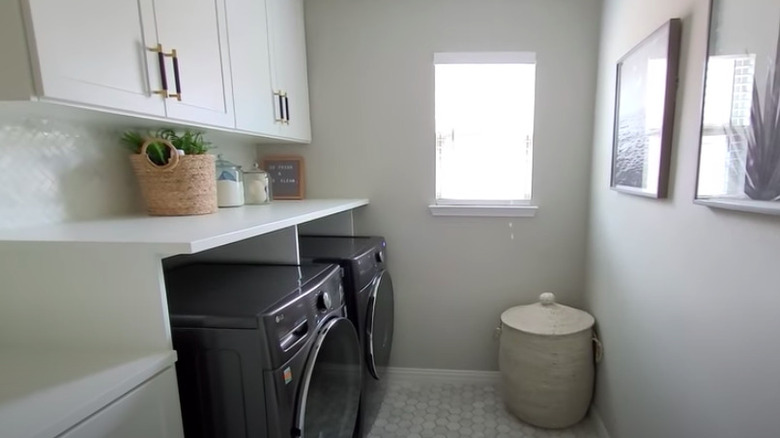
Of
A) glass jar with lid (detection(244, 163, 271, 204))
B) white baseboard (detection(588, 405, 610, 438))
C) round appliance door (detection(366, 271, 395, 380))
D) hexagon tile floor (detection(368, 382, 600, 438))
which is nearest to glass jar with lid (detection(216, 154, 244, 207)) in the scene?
glass jar with lid (detection(244, 163, 271, 204))

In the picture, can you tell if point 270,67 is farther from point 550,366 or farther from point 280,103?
point 550,366

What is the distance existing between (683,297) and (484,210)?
1.07m

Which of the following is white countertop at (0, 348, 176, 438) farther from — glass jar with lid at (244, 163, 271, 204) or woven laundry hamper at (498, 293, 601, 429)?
woven laundry hamper at (498, 293, 601, 429)

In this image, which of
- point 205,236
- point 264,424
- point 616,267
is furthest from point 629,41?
point 264,424

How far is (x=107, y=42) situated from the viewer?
0.93m

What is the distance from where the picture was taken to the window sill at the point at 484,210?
204cm

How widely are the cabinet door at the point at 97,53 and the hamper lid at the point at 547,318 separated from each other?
1.75m

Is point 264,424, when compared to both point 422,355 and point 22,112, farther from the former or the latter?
point 422,355

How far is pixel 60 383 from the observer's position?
27.9 inches

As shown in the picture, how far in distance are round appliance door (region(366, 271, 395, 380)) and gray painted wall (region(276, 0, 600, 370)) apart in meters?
0.20

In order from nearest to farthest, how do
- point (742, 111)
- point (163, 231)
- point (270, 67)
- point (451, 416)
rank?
1. point (742, 111)
2. point (163, 231)
3. point (270, 67)
4. point (451, 416)

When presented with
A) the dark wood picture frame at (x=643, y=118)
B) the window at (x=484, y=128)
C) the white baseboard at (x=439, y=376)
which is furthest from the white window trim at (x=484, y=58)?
the white baseboard at (x=439, y=376)

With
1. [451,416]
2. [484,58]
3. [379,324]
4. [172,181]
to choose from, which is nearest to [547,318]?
[451,416]

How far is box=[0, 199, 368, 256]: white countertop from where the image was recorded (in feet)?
2.61
